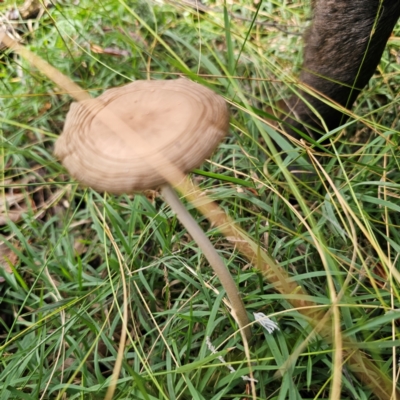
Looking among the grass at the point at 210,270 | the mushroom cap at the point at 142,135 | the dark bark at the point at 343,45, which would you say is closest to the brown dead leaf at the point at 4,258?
the grass at the point at 210,270

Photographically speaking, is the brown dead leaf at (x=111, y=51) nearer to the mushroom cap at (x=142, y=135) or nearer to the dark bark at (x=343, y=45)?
the dark bark at (x=343, y=45)

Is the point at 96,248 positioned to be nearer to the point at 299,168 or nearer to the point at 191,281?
the point at 191,281

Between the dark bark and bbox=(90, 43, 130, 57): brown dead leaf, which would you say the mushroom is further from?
bbox=(90, 43, 130, 57): brown dead leaf

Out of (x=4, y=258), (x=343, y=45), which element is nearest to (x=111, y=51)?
(x=4, y=258)

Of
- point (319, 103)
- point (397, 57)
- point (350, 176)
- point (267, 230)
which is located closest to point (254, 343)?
point (267, 230)

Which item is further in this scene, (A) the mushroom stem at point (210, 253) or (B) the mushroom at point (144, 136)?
(A) the mushroom stem at point (210, 253)

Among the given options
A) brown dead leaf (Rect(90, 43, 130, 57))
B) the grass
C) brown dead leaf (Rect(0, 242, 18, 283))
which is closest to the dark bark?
the grass
